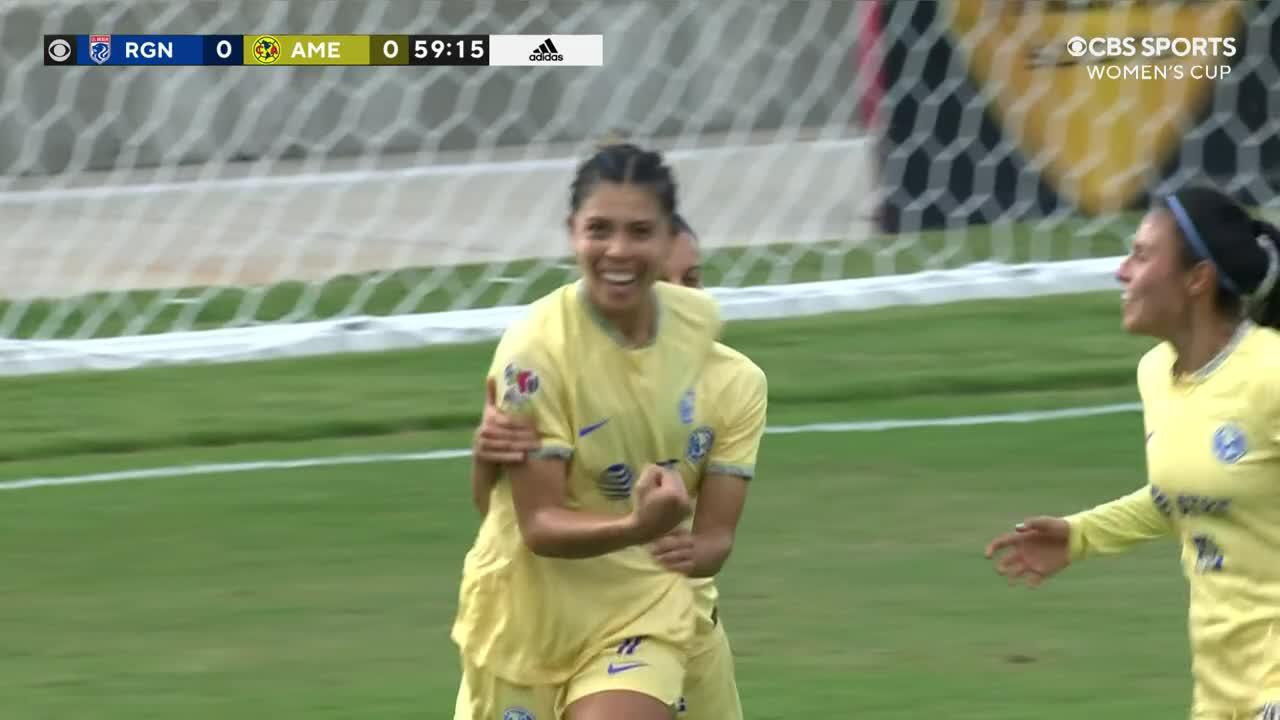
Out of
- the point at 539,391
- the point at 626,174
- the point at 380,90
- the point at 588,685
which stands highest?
the point at 380,90

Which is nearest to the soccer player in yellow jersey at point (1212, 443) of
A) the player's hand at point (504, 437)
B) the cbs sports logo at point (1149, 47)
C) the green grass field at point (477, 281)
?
the player's hand at point (504, 437)

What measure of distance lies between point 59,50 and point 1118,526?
31.7ft

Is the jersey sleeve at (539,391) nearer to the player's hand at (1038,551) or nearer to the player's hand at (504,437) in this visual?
the player's hand at (504,437)

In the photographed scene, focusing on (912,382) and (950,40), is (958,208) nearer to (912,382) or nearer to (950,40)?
(950,40)

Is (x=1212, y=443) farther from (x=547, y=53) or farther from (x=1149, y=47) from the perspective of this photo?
(x=547, y=53)

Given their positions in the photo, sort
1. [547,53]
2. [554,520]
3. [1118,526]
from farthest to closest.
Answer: [547,53]
[1118,526]
[554,520]

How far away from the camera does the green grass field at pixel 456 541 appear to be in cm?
632

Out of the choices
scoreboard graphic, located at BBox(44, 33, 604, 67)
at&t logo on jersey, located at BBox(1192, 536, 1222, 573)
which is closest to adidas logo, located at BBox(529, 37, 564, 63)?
scoreboard graphic, located at BBox(44, 33, 604, 67)

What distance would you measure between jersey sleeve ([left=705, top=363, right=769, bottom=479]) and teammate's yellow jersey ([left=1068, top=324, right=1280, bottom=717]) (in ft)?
2.46

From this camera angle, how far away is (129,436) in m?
9.20

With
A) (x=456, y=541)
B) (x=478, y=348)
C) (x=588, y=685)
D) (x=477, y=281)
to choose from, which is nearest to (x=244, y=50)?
(x=477, y=281)

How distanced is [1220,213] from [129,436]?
17.5 feet

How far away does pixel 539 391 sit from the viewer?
4.59 meters

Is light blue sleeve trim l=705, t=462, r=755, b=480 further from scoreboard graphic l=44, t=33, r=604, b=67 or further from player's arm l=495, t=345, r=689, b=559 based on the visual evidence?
scoreboard graphic l=44, t=33, r=604, b=67
